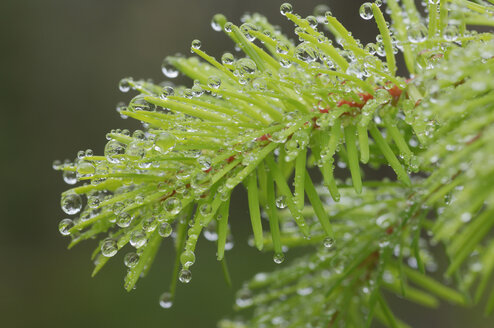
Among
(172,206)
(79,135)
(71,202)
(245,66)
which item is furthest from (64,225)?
(79,135)

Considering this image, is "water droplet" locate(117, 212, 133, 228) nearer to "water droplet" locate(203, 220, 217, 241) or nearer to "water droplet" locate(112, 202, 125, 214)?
"water droplet" locate(112, 202, 125, 214)

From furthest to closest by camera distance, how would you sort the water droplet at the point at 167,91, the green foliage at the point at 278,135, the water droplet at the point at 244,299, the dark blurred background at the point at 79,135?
the dark blurred background at the point at 79,135 → the water droplet at the point at 244,299 → the water droplet at the point at 167,91 → the green foliage at the point at 278,135

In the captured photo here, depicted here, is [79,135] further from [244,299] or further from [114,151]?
[114,151]

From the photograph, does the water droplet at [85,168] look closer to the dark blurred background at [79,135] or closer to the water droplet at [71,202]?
the water droplet at [71,202]

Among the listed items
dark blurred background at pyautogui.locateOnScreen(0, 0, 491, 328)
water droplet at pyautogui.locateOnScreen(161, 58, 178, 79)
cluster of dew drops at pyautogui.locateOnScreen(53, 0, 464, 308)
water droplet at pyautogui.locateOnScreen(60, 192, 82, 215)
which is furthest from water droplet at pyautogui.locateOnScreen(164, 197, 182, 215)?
dark blurred background at pyautogui.locateOnScreen(0, 0, 491, 328)

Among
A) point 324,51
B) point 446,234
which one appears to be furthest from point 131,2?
point 446,234

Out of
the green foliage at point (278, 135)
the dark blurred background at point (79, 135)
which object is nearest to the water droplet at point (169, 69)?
the green foliage at point (278, 135)

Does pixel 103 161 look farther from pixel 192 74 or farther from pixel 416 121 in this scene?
pixel 416 121
